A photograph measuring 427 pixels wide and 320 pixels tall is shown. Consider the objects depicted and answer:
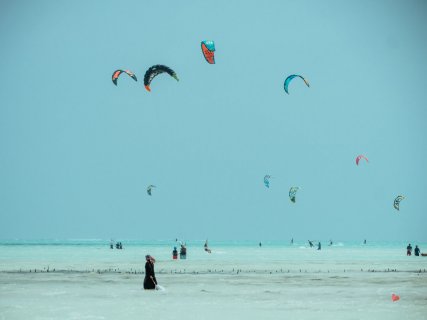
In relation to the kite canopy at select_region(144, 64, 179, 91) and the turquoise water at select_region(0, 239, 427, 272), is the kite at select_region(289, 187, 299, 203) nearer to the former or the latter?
the turquoise water at select_region(0, 239, 427, 272)

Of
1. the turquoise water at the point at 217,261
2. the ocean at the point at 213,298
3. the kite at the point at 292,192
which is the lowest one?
the ocean at the point at 213,298

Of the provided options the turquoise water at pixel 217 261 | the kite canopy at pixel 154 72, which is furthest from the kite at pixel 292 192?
the kite canopy at pixel 154 72

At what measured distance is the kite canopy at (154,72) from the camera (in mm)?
33128

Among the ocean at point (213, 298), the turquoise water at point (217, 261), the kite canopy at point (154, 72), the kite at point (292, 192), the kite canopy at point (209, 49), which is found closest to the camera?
the ocean at point (213, 298)

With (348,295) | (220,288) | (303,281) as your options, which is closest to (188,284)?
(220,288)

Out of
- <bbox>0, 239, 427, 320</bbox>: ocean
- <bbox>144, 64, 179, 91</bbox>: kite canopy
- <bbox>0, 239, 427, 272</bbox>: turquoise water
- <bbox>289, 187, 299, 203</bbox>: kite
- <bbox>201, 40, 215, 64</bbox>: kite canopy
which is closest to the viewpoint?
<bbox>0, 239, 427, 320</bbox>: ocean

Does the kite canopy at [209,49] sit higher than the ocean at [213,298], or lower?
higher

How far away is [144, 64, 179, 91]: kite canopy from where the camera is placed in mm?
33128

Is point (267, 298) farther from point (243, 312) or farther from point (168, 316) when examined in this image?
point (168, 316)

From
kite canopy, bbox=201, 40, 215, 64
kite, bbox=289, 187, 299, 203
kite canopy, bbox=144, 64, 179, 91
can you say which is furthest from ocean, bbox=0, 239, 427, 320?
kite, bbox=289, 187, 299, 203

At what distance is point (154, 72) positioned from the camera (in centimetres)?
3444

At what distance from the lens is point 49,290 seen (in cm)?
2392

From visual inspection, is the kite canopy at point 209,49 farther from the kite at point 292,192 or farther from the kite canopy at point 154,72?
the kite at point 292,192

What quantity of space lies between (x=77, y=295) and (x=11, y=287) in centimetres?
411
